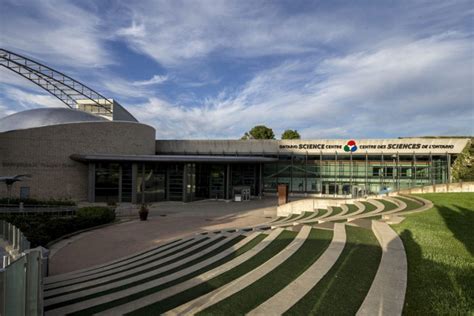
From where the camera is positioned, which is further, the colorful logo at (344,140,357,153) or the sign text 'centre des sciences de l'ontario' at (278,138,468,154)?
the colorful logo at (344,140,357,153)

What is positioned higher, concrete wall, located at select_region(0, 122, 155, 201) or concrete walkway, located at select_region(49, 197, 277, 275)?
concrete wall, located at select_region(0, 122, 155, 201)

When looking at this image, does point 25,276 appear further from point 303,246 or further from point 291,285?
point 303,246

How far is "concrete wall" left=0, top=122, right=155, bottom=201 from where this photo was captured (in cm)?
3064

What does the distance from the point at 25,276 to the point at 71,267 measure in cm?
855

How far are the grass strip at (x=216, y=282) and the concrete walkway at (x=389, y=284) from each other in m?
3.10

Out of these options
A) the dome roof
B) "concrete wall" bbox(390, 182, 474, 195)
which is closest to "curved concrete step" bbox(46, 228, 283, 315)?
"concrete wall" bbox(390, 182, 474, 195)

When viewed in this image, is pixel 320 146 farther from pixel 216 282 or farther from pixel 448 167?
pixel 216 282

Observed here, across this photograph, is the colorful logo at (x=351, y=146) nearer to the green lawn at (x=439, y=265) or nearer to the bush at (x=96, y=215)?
the green lawn at (x=439, y=265)

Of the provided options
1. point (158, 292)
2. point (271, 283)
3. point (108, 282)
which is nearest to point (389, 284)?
point (271, 283)

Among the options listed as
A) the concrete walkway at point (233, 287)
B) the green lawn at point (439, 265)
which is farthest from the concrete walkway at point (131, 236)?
the green lawn at point (439, 265)

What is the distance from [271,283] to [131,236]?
44.0 ft

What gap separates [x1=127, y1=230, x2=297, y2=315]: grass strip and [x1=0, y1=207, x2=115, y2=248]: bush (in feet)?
39.2

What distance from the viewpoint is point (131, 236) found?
17.5 m

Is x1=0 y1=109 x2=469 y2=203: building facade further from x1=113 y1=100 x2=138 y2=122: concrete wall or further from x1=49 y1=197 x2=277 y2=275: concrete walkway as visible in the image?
x1=49 y1=197 x2=277 y2=275: concrete walkway
